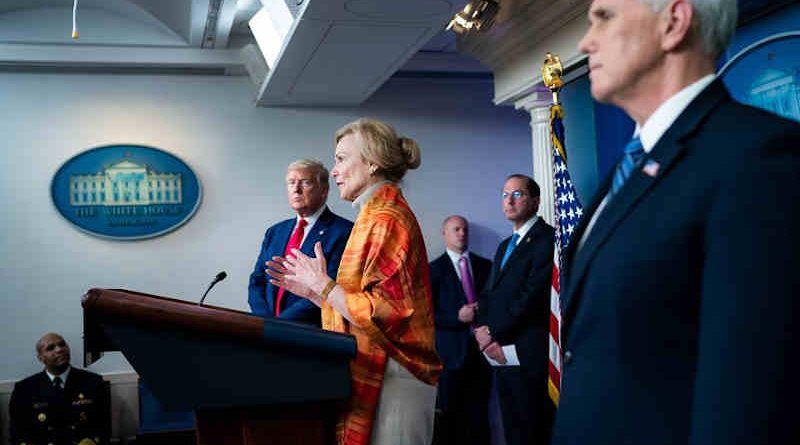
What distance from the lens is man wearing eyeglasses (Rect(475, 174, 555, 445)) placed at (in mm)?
3311

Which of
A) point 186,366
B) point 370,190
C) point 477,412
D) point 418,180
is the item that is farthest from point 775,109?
point 418,180

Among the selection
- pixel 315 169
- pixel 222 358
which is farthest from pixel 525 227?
pixel 222 358

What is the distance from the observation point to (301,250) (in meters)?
2.92

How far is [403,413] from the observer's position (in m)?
1.97

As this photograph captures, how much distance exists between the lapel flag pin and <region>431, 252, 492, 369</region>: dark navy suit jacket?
3952mm

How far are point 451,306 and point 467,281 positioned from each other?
1.00 ft

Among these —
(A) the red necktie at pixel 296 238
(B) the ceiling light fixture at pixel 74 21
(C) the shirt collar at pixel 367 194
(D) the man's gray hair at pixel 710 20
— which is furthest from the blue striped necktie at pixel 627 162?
(B) the ceiling light fixture at pixel 74 21

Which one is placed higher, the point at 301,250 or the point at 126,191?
the point at 126,191

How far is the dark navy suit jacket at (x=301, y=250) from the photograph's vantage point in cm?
273

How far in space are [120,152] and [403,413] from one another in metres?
4.16

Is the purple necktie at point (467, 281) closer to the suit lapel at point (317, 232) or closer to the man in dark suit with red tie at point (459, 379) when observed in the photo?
the man in dark suit with red tie at point (459, 379)

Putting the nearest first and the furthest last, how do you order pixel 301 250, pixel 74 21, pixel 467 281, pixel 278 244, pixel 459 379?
1. pixel 301 250
2. pixel 278 244
3. pixel 74 21
4. pixel 459 379
5. pixel 467 281

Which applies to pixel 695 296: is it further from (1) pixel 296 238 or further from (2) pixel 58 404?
(2) pixel 58 404

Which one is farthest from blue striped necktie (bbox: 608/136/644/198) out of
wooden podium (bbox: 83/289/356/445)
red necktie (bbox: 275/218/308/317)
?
red necktie (bbox: 275/218/308/317)
